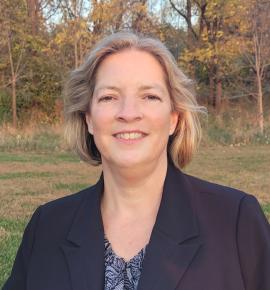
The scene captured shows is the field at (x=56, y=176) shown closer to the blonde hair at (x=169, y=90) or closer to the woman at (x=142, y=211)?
the blonde hair at (x=169, y=90)

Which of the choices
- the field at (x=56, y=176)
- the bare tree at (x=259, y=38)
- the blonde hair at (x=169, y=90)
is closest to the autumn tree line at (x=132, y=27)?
the bare tree at (x=259, y=38)

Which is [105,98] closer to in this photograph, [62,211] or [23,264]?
[62,211]

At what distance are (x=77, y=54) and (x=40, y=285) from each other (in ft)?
59.6

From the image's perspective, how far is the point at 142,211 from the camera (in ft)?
8.27

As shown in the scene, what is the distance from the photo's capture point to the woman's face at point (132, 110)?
7.79ft

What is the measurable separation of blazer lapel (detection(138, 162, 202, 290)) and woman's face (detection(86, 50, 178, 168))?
17 cm

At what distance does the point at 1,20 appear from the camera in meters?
23.1

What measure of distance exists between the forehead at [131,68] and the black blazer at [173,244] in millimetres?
423

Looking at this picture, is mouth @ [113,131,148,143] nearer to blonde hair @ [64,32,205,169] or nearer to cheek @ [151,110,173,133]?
cheek @ [151,110,173,133]

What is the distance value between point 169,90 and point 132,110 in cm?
22

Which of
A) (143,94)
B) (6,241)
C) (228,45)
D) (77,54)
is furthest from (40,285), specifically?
(228,45)

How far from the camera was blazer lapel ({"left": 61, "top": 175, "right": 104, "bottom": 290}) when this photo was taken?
2305 millimetres

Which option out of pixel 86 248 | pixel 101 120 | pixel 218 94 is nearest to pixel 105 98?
pixel 101 120

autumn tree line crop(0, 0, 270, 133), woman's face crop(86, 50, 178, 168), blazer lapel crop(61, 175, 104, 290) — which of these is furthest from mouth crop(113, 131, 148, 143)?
autumn tree line crop(0, 0, 270, 133)
